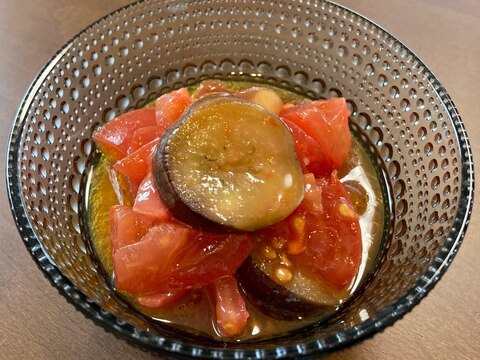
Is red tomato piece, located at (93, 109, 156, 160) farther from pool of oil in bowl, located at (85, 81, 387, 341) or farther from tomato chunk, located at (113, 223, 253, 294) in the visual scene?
tomato chunk, located at (113, 223, 253, 294)

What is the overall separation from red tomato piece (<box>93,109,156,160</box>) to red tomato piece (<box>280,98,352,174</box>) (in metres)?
0.47

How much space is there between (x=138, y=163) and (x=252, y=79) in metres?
0.73

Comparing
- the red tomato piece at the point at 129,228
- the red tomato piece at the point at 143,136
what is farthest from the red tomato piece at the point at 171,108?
the red tomato piece at the point at 129,228

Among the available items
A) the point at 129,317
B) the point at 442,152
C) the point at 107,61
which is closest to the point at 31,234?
the point at 129,317

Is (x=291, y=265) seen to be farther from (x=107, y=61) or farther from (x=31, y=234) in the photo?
(x=107, y=61)

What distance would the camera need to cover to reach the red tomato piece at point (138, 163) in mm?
1396

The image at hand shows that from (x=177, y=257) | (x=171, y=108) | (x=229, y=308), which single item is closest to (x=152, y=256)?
(x=177, y=257)

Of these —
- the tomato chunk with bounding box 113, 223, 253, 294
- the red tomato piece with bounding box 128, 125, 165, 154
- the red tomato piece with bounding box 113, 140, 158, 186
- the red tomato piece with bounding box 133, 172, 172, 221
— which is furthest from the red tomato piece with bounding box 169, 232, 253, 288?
the red tomato piece with bounding box 128, 125, 165, 154

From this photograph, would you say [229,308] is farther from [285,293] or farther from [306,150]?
[306,150]

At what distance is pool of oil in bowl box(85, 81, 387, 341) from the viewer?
1348mm

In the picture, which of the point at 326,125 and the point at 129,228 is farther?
the point at 326,125

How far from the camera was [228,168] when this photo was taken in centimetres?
126

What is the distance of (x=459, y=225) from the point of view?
1198mm

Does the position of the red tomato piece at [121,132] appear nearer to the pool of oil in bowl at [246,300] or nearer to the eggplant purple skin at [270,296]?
the pool of oil in bowl at [246,300]
